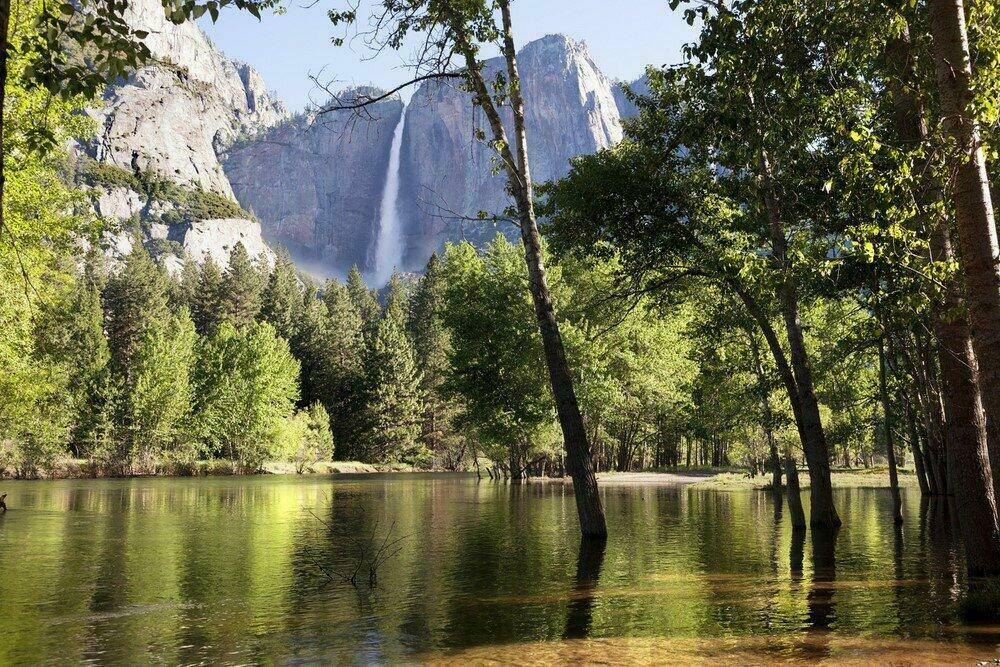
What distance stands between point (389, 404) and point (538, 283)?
82350mm

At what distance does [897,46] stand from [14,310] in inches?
1002

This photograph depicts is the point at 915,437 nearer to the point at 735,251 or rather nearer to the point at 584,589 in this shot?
the point at 735,251

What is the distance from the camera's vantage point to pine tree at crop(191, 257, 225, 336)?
116m

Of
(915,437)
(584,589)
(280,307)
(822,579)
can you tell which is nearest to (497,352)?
(915,437)

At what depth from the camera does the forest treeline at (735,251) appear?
9.59m

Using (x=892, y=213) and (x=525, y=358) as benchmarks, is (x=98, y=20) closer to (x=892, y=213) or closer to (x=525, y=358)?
(x=892, y=213)

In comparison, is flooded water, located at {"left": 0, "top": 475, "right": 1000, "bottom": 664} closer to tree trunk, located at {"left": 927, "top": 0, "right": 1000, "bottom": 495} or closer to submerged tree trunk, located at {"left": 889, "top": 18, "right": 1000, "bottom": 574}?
submerged tree trunk, located at {"left": 889, "top": 18, "right": 1000, "bottom": 574}

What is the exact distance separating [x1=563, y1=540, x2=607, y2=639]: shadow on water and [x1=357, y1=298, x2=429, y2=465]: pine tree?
270 feet

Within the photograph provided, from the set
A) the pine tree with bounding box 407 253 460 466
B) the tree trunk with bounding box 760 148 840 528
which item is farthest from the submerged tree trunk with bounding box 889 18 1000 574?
the pine tree with bounding box 407 253 460 466

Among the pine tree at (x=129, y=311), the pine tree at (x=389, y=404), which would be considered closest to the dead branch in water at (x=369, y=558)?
the pine tree at (x=389, y=404)

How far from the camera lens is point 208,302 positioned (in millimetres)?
116188

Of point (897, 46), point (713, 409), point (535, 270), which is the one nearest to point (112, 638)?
point (535, 270)

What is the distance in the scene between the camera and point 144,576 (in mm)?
13602

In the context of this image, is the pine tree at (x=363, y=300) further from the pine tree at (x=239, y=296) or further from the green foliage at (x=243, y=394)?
the green foliage at (x=243, y=394)
